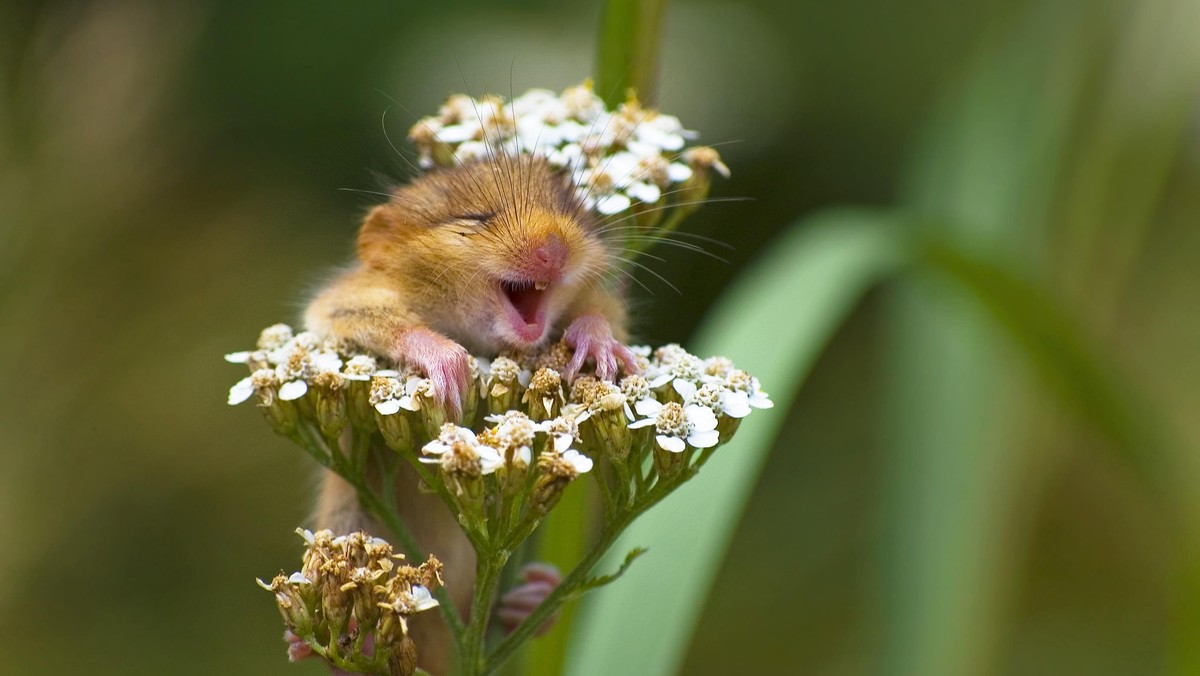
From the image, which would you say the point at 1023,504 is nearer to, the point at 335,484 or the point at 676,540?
the point at 676,540

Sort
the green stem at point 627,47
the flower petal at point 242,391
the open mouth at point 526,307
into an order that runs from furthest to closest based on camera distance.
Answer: the green stem at point 627,47 < the open mouth at point 526,307 < the flower petal at point 242,391

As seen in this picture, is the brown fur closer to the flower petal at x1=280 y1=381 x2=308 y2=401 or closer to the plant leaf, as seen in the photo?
the flower petal at x1=280 y1=381 x2=308 y2=401

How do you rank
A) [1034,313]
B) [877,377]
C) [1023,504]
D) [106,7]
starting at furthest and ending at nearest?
1. [877,377]
2. [106,7]
3. [1023,504]
4. [1034,313]

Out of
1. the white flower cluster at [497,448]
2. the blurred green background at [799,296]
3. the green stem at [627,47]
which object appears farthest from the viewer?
the blurred green background at [799,296]

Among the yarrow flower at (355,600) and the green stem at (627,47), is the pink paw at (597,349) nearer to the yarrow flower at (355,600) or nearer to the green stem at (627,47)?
the yarrow flower at (355,600)

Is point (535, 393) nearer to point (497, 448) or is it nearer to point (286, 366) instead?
point (497, 448)

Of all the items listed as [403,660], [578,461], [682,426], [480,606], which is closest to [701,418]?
[682,426]

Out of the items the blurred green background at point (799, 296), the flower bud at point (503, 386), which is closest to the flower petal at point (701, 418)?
the flower bud at point (503, 386)

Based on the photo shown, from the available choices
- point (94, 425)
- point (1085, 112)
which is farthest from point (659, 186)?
point (94, 425)
